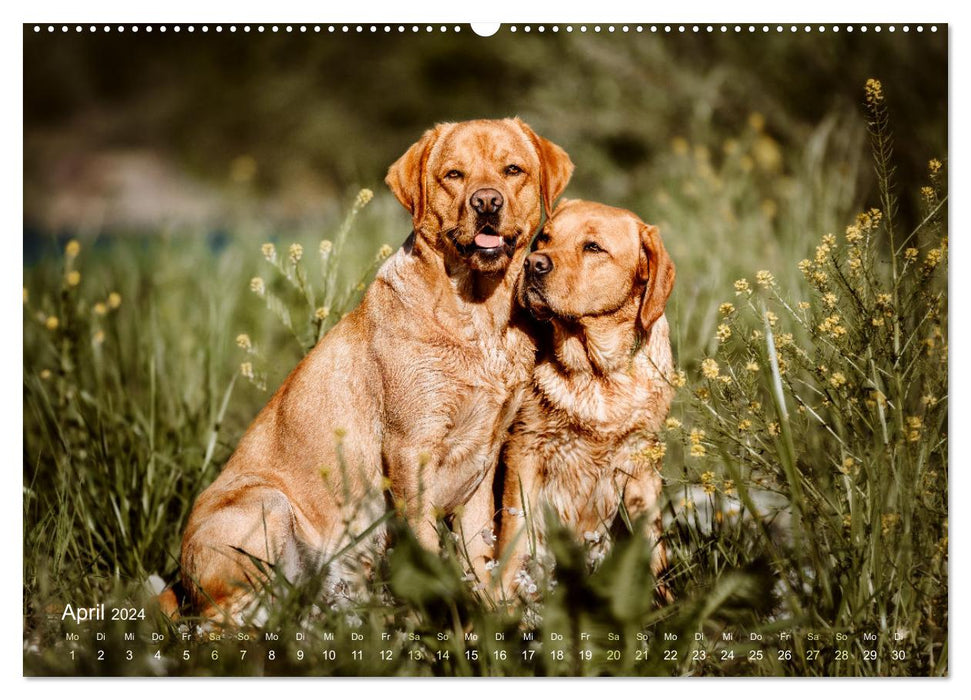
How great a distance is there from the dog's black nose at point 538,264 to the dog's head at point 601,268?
0.04 metres

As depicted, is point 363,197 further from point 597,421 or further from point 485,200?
point 597,421

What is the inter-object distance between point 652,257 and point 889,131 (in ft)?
3.05

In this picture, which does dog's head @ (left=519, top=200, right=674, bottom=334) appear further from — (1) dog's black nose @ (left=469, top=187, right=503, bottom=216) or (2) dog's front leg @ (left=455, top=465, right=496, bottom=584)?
(2) dog's front leg @ (left=455, top=465, right=496, bottom=584)

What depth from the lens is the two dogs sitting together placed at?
3254mm

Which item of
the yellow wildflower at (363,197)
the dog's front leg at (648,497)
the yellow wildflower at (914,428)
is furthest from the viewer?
the yellow wildflower at (363,197)

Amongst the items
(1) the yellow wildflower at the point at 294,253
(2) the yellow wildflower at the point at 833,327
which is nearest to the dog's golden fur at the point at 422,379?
(1) the yellow wildflower at the point at 294,253

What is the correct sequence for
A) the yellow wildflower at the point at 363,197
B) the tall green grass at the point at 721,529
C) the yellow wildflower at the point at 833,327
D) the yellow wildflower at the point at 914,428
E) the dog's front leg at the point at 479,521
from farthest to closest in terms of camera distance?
→ 1. the yellow wildflower at the point at 363,197
2. the dog's front leg at the point at 479,521
3. the yellow wildflower at the point at 833,327
4. the yellow wildflower at the point at 914,428
5. the tall green grass at the point at 721,529

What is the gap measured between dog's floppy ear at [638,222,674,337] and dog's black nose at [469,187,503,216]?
1.95ft

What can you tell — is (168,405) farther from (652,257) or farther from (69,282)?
(652,257)

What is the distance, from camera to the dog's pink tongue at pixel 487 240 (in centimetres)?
321

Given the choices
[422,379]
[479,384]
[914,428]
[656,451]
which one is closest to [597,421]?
[656,451]

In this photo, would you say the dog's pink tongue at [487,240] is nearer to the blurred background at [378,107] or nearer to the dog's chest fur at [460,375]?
the dog's chest fur at [460,375]

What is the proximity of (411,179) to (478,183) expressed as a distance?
28cm
